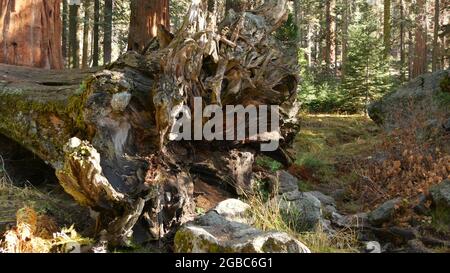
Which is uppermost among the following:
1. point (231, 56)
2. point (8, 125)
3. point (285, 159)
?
point (231, 56)

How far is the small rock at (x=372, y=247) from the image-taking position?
4.70 meters

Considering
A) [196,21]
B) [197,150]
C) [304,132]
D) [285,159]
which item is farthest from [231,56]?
[304,132]

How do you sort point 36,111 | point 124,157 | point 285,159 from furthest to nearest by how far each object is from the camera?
point 285,159
point 36,111
point 124,157

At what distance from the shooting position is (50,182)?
618 centimetres

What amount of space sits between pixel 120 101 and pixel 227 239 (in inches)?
78.8

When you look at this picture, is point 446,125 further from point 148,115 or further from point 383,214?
point 148,115

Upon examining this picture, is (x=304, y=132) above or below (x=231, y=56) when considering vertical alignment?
below

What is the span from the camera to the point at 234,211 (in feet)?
17.0

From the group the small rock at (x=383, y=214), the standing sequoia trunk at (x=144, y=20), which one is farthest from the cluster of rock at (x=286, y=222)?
the standing sequoia trunk at (x=144, y=20)

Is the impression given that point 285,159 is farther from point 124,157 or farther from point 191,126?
point 124,157

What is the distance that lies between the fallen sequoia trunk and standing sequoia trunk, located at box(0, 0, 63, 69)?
63cm

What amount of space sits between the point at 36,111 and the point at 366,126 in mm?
10506

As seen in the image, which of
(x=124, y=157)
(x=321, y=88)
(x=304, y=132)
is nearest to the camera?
(x=124, y=157)

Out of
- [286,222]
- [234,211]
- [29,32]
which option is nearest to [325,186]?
[286,222]
